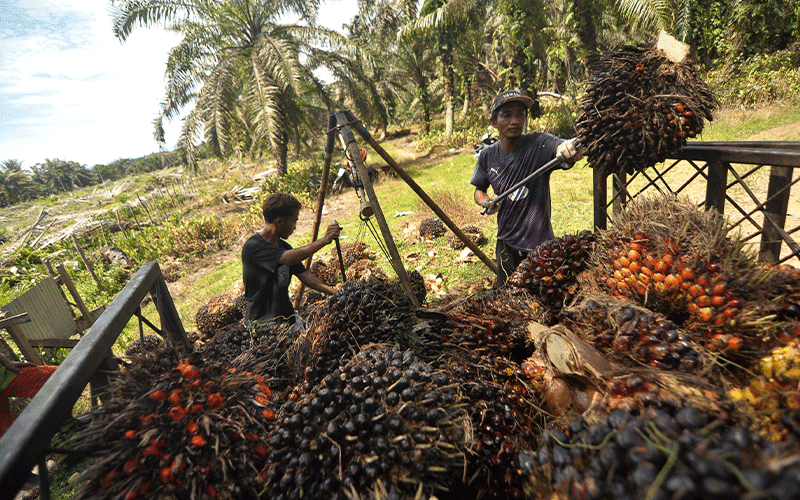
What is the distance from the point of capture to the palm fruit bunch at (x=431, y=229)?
7164 millimetres

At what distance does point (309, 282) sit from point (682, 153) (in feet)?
9.41

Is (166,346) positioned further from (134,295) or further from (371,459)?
(371,459)

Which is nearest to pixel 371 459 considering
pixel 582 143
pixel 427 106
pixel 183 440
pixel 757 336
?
pixel 183 440

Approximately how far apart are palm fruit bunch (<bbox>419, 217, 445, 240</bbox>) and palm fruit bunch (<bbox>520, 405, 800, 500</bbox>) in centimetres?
638

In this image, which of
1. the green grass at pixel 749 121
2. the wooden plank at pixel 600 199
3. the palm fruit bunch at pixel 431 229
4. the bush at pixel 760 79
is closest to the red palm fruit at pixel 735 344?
the wooden plank at pixel 600 199

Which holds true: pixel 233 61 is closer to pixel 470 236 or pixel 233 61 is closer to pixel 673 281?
pixel 470 236

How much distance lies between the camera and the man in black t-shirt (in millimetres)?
3138

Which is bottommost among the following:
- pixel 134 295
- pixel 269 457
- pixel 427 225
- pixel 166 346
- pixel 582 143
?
pixel 427 225

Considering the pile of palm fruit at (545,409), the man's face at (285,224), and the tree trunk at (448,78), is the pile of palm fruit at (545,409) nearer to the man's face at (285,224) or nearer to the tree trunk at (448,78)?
the man's face at (285,224)

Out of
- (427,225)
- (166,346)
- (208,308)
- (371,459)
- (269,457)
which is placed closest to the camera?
(371,459)

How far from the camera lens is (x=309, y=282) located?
326 cm

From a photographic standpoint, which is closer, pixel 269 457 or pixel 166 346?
pixel 269 457

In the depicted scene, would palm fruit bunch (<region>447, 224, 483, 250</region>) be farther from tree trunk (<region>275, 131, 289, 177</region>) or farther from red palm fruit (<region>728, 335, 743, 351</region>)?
tree trunk (<region>275, 131, 289, 177</region>)

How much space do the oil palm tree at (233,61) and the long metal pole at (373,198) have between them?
9.14 m
